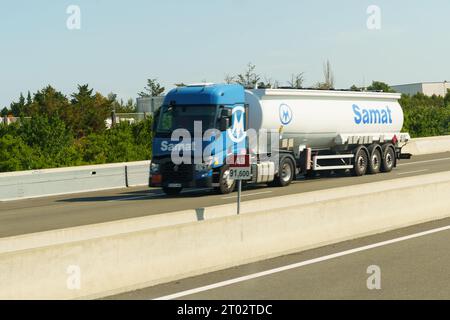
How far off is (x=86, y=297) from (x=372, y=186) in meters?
11.4

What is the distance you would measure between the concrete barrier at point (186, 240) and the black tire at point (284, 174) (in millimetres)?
10037

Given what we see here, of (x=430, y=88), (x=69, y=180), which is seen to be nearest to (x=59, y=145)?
(x=69, y=180)

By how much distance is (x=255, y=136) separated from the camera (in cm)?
2714

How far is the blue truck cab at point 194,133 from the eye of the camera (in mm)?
25391

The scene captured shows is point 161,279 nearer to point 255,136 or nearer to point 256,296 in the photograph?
point 256,296

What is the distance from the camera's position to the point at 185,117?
25719mm

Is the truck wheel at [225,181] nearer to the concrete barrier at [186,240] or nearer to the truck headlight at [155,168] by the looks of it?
the truck headlight at [155,168]

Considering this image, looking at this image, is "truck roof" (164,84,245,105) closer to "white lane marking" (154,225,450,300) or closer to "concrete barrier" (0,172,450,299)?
"concrete barrier" (0,172,450,299)

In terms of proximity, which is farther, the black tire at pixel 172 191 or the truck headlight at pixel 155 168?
the black tire at pixel 172 191

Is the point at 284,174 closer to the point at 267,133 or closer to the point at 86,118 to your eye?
the point at 267,133

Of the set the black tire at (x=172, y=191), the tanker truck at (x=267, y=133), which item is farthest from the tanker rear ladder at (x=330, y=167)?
the black tire at (x=172, y=191)

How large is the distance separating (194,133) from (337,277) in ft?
47.9

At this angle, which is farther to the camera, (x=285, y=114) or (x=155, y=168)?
(x=285, y=114)
